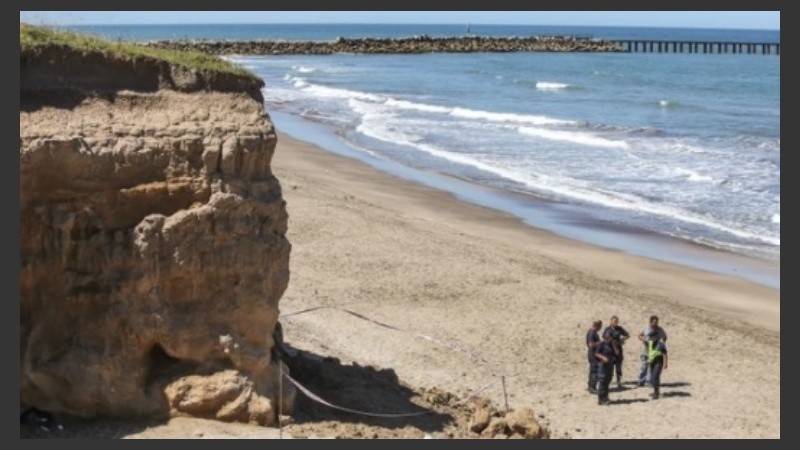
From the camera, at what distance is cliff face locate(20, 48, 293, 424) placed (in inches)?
507

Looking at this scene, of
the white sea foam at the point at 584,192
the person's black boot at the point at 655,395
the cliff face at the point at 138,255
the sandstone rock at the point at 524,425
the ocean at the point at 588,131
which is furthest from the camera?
the ocean at the point at 588,131

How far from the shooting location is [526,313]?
2064cm

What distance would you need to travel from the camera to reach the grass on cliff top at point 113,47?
13438 millimetres

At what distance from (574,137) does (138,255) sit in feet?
120

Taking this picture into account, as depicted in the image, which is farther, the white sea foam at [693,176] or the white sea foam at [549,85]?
the white sea foam at [549,85]

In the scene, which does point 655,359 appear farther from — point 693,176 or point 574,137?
point 574,137

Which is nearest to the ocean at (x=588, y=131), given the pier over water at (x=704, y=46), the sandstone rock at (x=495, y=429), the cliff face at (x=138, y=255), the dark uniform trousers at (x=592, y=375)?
the cliff face at (x=138, y=255)

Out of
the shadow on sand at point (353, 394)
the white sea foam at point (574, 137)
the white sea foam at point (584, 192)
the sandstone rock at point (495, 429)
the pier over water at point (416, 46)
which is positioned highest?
the pier over water at point (416, 46)

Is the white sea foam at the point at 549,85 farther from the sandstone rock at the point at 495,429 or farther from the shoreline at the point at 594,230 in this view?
the sandstone rock at the point at 495,429

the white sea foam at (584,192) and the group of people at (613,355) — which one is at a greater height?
the white sea foam at (584,192)

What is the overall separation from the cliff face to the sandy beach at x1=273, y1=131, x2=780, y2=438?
3.64 metres

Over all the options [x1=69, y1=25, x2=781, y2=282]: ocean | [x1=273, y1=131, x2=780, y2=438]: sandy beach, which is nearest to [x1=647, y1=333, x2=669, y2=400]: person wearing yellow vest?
[x1=273, y1=131, x2=780, y2=438]: sandy beach

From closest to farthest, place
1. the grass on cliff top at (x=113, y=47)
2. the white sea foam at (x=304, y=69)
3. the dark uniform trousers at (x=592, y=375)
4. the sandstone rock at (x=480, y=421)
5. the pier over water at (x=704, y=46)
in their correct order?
1. the grass on cliff top at (x=113, y=47)
2. the sandstone rock at (x=480, y=421)
3. the dark uniform trousers at (x=592, y=375)
4. the white sea foam at (x=304, y=69)
5. the pier over water at (x=704, y=46)

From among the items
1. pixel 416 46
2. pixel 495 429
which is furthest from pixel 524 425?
pixel 416 46
